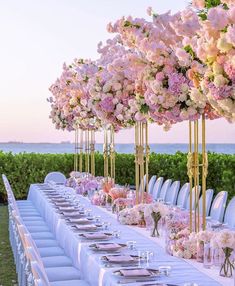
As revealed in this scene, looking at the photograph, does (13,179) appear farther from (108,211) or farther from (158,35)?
(158,35)

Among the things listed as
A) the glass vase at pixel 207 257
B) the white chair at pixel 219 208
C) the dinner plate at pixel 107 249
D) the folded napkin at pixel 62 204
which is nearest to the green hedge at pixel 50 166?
the folded napkin at pixel 62 204

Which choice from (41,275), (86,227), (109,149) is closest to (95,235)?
(86,227)

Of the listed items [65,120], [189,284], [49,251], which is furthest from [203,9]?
[65,120]

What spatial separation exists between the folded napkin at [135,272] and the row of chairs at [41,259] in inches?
21.2

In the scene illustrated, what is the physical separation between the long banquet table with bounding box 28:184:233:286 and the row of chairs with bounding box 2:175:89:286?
0.09m

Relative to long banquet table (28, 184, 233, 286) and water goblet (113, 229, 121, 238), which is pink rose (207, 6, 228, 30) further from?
water goblet (113, 229, 121, 238)

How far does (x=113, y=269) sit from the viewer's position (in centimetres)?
471

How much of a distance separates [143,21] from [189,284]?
2.29 m

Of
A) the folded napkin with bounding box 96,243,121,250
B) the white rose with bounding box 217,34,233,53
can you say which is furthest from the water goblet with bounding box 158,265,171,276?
the white rose with bounding box 217,34,233,53

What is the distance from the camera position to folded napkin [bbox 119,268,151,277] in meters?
4.43

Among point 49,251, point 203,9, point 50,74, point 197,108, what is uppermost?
point 50,74

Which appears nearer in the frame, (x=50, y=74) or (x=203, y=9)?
(x=203, y=9)

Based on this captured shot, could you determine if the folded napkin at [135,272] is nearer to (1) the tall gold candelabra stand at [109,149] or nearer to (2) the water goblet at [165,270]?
(2) the water goblet at [165,270]

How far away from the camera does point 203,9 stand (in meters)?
3.87
